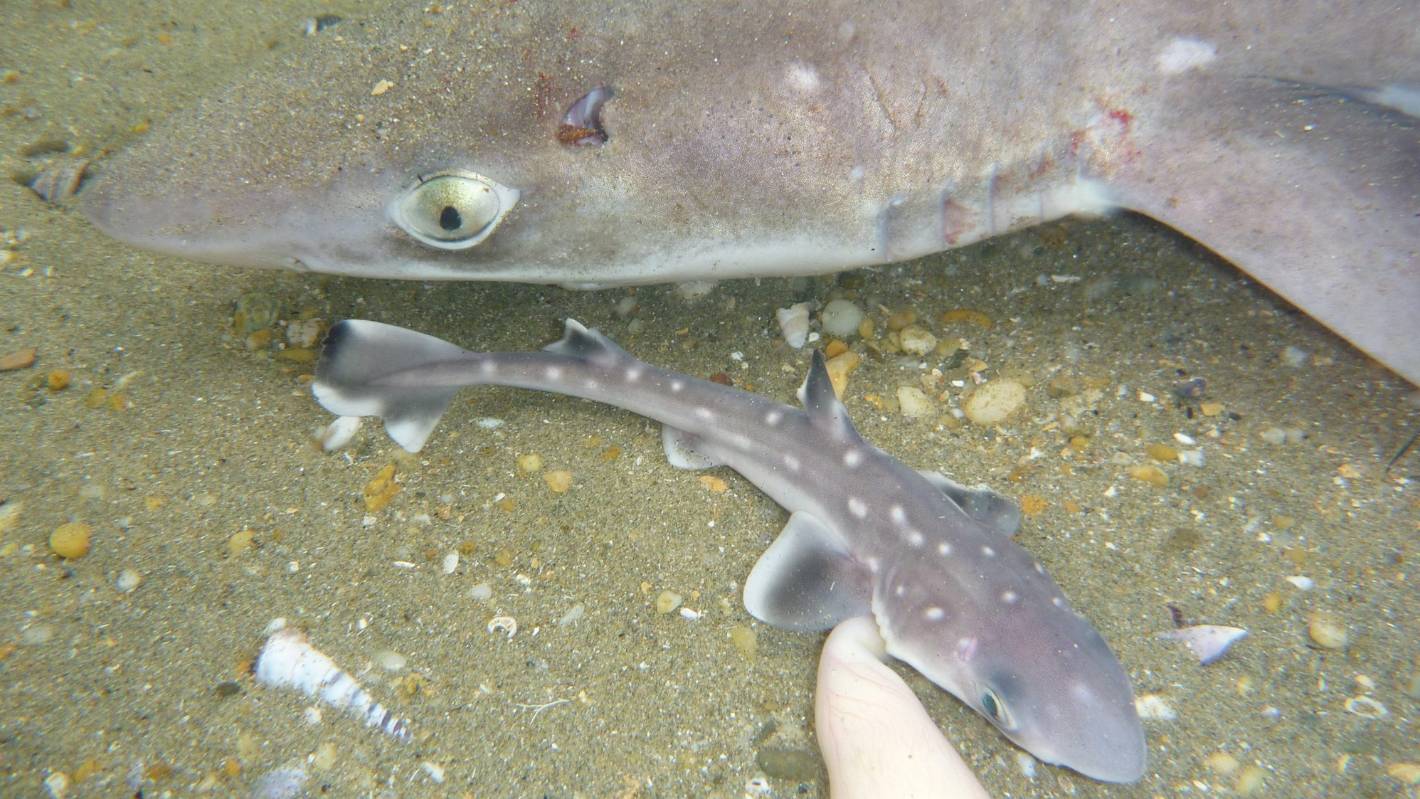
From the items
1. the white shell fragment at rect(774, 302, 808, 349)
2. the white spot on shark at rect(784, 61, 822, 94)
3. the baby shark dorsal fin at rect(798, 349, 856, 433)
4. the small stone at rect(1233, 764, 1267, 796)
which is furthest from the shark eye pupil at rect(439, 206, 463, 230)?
the small stone at rect(1233, 764, 1267, 796)

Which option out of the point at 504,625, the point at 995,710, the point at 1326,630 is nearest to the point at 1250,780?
the point at 1326,630

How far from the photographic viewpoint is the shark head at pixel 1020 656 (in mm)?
1727

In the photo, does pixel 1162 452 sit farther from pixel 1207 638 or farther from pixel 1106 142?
pixel 1106 142

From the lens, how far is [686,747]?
1882mm

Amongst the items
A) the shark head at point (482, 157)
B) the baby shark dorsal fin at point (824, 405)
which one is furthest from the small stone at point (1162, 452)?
the shark head at point (482, 157)

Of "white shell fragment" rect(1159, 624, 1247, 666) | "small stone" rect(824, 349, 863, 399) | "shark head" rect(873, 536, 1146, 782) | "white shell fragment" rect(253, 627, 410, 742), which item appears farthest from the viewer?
"small stone" rect(824, 349, 863, 399)

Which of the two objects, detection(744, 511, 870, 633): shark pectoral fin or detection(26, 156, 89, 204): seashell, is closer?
detection(744, 511, 870, 633): shark pectoral fin

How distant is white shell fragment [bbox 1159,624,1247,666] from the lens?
2.01 metres

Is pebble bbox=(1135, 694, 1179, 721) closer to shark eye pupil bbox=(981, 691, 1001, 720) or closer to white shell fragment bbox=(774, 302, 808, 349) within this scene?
shark eye pupil bbox=(981, 691, 1001, 720)

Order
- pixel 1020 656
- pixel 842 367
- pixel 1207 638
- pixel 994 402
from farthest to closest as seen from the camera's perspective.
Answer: pixel 842 367, pixel 994 402, pixel 1207 638, pixel 1020 656

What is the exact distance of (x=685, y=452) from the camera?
2.45 metres

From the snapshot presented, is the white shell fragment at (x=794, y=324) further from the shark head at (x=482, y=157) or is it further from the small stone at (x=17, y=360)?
the small stone at (x=17, y=360)

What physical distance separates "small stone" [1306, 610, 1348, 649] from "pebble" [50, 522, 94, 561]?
3.55m

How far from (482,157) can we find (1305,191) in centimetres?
225
